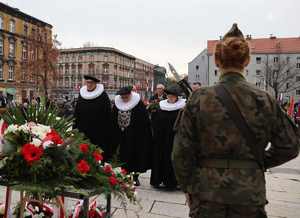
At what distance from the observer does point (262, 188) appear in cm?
193

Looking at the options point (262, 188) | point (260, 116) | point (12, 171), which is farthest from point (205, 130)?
point (12, 171)

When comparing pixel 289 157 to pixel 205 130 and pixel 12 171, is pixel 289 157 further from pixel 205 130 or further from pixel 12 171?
pixel 12 171

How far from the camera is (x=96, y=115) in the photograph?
233 inches

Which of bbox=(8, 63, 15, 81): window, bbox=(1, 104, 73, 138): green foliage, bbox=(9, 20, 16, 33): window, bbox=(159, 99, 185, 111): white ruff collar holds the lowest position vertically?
bbox=(1, 104, 73, 138): green foliage

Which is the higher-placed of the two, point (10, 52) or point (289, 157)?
point (10, 52)

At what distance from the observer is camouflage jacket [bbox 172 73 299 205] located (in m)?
1.86

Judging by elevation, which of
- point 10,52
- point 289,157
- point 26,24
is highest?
point 26,24

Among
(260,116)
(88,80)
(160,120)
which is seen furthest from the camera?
(88,80)

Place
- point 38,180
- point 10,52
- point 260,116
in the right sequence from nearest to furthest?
point 260,116
point 38,180
point 10,52

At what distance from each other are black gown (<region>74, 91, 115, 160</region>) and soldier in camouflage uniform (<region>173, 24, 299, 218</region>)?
403cm

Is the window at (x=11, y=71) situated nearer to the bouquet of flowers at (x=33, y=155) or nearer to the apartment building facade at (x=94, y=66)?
the apartment building facade at (x=94, y=66)

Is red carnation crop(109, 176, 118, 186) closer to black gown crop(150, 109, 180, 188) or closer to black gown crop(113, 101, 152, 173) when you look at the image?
black gown crop(150, 109, 180, 188)

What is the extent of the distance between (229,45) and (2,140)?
5.46ft

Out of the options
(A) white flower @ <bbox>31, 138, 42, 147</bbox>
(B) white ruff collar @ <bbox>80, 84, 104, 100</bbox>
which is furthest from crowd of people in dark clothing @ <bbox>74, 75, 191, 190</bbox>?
(A) white flower @ <bbox>31, 138, 42, 147</bbox>
